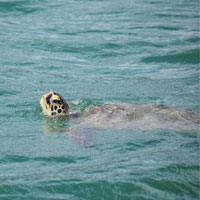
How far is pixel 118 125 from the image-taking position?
6.19 m

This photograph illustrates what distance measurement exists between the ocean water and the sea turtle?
0.24m

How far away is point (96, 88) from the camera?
8.21 metres

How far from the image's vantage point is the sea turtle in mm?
6145

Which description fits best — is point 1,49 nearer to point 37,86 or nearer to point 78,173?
point 37,86

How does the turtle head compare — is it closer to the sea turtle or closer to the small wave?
the sea turtle

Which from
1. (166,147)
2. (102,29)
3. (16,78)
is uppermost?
(102,29)

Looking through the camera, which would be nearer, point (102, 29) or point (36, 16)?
point (102, 29)

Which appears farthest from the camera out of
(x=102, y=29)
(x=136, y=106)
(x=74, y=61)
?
(x=102, y=29)

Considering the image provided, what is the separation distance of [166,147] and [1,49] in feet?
22.0

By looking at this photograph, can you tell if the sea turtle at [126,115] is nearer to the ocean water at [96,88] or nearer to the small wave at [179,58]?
the ocean water at [96,88]

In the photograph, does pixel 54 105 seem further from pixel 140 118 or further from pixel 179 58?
pixel 179 58

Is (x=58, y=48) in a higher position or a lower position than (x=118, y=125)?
higher

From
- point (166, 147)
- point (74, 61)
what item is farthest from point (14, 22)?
point (166, 147)

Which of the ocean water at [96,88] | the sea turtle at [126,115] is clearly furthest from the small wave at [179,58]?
the sea turtle at [126,115]
